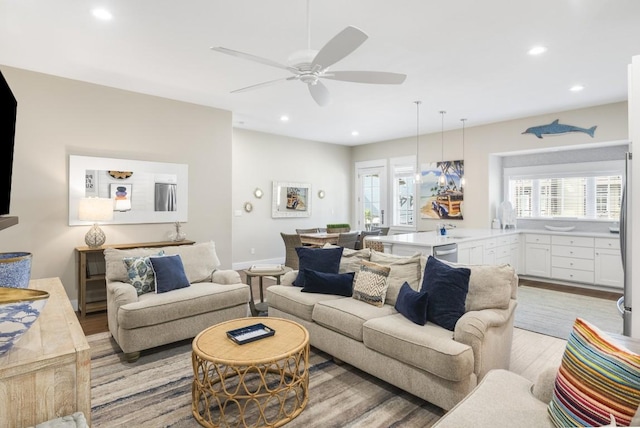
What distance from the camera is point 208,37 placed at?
3217 mm

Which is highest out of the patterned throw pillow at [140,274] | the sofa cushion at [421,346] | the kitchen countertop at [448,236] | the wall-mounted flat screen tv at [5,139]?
the wall-mounted flat screen tv at [5,139]

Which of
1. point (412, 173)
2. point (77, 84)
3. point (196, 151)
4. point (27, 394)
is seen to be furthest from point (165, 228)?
point (412, 173)

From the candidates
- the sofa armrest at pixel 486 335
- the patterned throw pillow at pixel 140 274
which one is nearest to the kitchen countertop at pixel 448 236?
the sofa armrest at pixel 486 335

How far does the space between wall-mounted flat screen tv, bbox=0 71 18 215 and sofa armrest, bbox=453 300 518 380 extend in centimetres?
260

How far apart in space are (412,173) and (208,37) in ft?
19.0

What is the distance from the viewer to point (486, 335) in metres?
2.30

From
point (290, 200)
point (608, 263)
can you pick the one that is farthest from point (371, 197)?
point (608, 263)

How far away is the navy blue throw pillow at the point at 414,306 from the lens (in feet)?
8.46

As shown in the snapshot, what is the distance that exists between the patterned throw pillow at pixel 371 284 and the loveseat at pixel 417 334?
47mm

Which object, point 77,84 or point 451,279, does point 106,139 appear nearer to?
point 77,84

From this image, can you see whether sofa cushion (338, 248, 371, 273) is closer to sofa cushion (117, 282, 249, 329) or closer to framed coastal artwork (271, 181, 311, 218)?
sofa cushion (117, 282, 249, 329)

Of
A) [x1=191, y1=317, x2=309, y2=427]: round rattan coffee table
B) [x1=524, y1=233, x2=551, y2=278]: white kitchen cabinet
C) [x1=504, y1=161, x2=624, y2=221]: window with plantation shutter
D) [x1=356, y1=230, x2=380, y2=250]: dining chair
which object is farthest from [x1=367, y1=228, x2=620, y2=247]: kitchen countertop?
[x1=191, y1=317, x2=309, y2=427]: round rattan coffee table

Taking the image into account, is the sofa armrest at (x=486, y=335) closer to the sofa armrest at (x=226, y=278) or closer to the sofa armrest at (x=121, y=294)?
the sofa armrest at (x=226, y=278)

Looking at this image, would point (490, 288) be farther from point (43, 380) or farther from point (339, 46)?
point (43, 380)
